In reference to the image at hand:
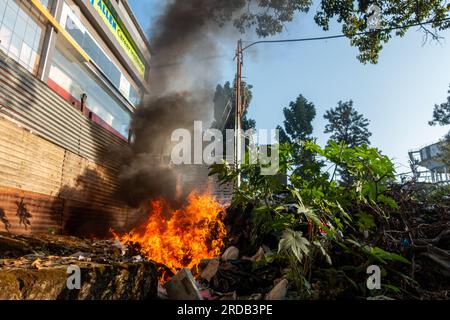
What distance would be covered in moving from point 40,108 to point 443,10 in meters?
13.4

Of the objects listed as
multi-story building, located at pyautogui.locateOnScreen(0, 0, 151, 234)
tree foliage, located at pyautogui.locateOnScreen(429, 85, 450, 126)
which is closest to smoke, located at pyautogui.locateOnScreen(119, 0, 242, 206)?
multi-story building, located at pyautogui.locateOnScreen(0, 0, 151, 234)

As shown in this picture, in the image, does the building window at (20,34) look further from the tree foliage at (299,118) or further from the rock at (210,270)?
the tree foliage at (299,118)

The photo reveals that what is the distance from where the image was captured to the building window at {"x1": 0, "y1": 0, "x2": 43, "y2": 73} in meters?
8.99

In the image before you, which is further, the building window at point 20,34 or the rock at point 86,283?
the building window at point 20,34

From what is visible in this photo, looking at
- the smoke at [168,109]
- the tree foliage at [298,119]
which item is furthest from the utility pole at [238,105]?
the tree foliage at [298,119]

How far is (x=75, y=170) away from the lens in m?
10.6

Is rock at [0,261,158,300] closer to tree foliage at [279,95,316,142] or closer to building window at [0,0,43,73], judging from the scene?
building window at [0,0,43,73]

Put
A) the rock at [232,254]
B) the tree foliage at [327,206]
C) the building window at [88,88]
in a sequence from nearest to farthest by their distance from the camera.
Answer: the tree foliage at [327,206] → the rock at [232,254] → the building window at [88,88]

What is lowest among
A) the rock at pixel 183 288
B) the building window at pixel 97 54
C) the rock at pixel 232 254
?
the rock at pixel 183 288

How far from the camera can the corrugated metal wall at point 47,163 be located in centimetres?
759

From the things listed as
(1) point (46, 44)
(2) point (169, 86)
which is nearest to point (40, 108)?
(1) point (46, 44)

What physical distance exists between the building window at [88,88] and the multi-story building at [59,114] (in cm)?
5

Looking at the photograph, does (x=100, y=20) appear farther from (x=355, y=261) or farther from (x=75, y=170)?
(x=355, y=261)

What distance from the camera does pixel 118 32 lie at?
1698 cm
